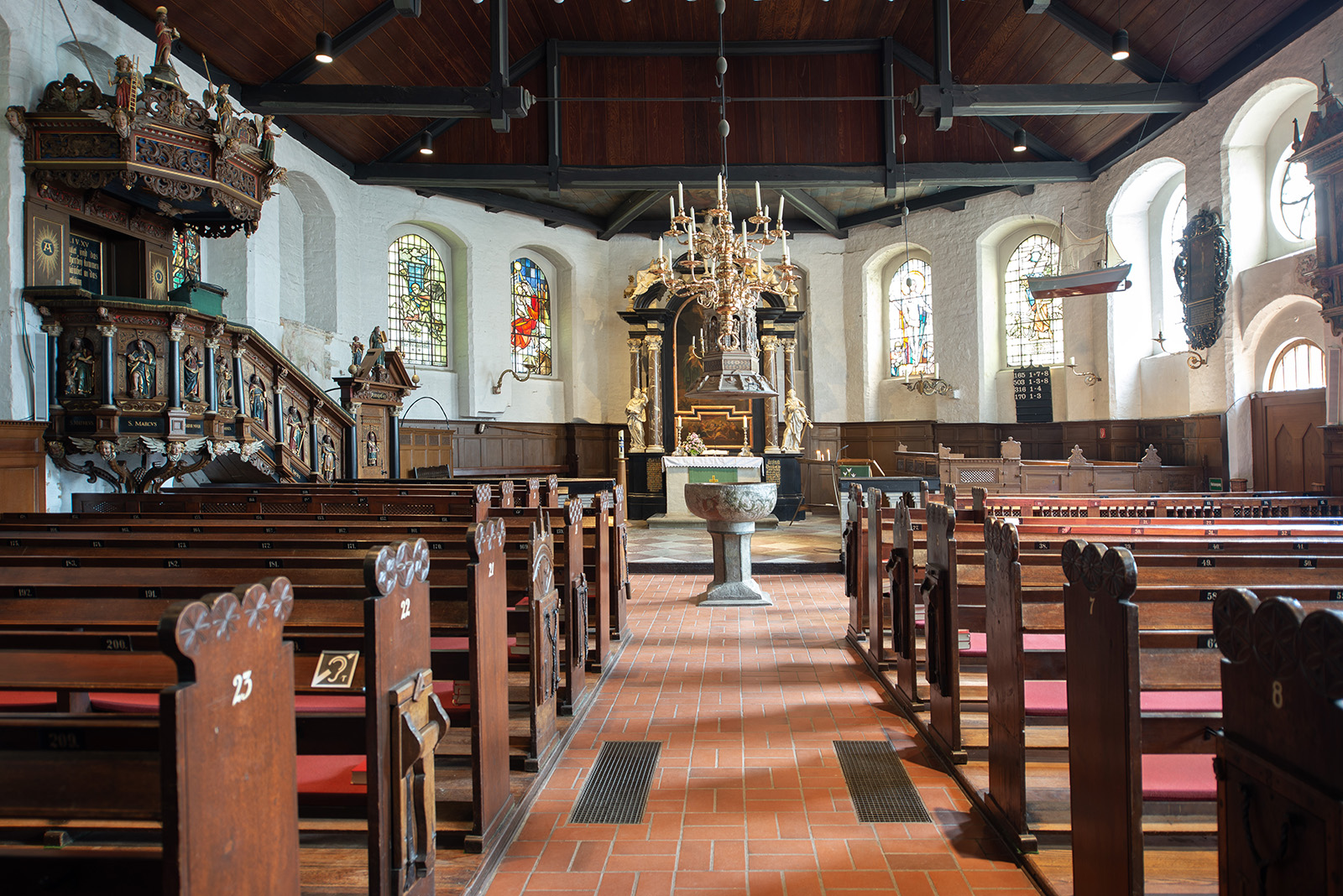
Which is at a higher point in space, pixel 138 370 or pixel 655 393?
pixel 655 393

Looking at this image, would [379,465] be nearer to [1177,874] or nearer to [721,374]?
[721,374]

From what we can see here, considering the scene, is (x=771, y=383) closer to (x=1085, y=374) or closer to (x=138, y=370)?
(x=1085, y=374)

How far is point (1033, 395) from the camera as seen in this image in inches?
527

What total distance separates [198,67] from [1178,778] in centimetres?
1044

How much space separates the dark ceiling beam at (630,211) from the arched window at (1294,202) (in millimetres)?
8523

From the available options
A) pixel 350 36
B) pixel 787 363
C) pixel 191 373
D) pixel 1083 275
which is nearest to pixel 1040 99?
pixel 1083 275

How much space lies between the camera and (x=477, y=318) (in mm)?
14055

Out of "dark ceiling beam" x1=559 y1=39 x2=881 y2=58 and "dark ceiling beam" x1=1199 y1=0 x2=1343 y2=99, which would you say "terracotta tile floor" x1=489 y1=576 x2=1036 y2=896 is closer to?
"dark ceiling beam" x1=1199 y1=0 x2=1343 y2=99

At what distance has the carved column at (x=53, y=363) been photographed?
5.96 metres

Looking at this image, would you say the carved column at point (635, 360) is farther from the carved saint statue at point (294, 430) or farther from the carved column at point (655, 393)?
the carved saint statue at point (294, 430)

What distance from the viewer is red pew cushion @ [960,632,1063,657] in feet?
11.0

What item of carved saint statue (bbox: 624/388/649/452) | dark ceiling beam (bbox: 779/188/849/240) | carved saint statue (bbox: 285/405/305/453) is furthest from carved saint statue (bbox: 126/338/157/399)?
dark ceiling beam (bbox: 779/188/849/240)

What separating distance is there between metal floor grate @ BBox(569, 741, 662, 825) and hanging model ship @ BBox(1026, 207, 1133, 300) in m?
8.15

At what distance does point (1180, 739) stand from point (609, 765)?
2170 mm
